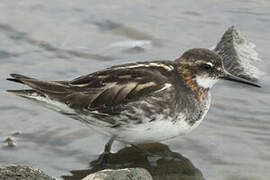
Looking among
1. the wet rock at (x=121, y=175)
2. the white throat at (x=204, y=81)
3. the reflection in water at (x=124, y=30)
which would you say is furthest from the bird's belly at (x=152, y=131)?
the reflection in water at (x=124, y=30)

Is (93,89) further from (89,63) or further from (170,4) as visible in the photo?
(170,4)

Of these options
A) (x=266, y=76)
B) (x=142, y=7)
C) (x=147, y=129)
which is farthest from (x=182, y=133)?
(x=142, y=7)

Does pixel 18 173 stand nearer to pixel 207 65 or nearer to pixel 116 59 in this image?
pixel 207 65

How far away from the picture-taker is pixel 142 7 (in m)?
14.5

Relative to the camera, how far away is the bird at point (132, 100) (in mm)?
8727

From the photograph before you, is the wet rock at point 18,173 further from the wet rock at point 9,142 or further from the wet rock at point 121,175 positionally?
the wet rock at point 9,142

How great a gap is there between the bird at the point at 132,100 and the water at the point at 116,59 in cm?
63

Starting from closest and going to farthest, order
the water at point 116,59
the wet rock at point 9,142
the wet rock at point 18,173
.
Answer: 1. the wet rock at point 18,173
2. the water at point 116,59
3. the wet rock at point 9,142

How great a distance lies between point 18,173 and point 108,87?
99.5 inches

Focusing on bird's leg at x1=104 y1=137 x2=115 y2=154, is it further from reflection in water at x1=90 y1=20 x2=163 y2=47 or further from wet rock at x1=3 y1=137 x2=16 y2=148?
reflection in water at x1=90 y1=20 x2=163 y2=47

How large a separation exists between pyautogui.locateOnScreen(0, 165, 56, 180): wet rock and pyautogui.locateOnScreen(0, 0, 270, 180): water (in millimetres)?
1710

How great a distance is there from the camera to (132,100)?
8836 millimetres

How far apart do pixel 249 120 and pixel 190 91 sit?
1.38 metres

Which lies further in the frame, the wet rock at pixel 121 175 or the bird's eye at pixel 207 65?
the bird's eye at pixel 207 65
